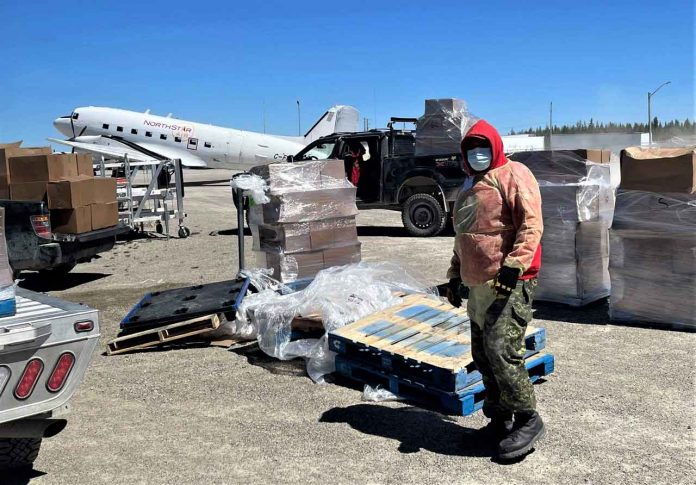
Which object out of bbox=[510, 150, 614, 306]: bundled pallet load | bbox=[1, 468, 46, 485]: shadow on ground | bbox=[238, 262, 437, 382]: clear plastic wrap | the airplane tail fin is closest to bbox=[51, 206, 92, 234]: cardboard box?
bbox=[238, 262, 437, 382]: clear plastic wrap

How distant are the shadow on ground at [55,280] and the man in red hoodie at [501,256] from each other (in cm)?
742

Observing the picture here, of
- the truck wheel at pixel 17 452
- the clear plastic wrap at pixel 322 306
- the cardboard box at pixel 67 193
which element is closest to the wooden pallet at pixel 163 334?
the clear plastic wrap at pixel 322 306

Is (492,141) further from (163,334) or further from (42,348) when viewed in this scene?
(163,334)

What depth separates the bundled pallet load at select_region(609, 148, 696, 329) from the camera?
19.6ft

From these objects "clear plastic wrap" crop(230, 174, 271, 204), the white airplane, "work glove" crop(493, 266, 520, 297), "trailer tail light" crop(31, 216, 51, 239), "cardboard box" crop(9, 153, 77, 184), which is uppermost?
the white airplane

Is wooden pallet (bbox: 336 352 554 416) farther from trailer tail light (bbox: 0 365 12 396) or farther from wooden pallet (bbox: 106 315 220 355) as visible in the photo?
trailer tail light (bbox: 0 365 12 396)

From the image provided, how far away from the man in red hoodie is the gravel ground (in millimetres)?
348

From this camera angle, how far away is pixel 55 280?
32.7ft

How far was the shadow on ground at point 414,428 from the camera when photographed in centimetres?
389

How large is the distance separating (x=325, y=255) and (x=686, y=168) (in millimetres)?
3996

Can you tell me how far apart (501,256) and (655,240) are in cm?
325

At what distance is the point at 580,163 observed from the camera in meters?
7.01

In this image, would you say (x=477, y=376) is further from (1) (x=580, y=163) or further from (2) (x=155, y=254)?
(2) (x=155, y=254)

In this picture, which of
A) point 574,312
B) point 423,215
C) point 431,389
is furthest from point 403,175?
point 431,389
